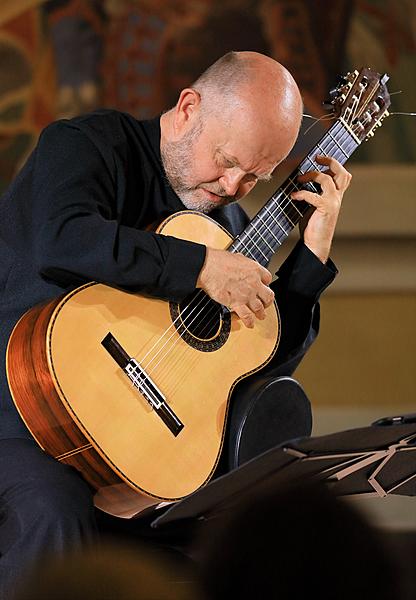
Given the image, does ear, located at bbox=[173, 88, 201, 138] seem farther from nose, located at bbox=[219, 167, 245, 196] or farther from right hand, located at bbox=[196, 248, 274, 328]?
right hand, located at bbox=[196, 248, 274, 328]

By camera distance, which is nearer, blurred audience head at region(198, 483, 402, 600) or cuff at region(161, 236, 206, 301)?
blurred audience head at region(198, 483, 402, 600)

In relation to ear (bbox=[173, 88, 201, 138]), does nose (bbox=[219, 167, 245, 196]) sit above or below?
below

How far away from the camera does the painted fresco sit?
4.13 meters

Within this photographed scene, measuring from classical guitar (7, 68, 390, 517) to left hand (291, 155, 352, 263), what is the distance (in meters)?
0.21

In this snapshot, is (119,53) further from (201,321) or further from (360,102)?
(201,321)

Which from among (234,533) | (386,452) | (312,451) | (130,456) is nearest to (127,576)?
(234,533)

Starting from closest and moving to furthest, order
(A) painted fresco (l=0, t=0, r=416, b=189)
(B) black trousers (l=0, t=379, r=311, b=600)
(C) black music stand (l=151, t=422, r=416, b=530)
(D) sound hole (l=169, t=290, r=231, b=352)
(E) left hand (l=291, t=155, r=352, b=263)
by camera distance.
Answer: (C) black music stand (l=151, t=422, r=416, b=530), (B) black trousers (l=0, t=379, r=311, b=600), (D) sound hole (l=169, t=290, r=231, b=352), (E) left hand (l=291, t=155, r=352, b=263), (A) painted fresco (l=0, t=0, r=416, b=189)

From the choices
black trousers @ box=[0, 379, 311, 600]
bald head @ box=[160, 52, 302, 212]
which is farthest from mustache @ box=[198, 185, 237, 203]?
black trousers @ box=[0, 379, 311, 600]

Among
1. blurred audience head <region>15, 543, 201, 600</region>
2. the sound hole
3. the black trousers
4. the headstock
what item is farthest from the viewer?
the headstock

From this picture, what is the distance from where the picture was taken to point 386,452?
177cm

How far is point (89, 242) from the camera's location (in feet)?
6.74

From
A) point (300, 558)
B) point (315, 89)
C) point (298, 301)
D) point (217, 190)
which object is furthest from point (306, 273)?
point (315, 89)

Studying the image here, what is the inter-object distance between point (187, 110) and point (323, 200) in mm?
367

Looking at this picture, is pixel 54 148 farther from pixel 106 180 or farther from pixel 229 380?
pixel 229 380
